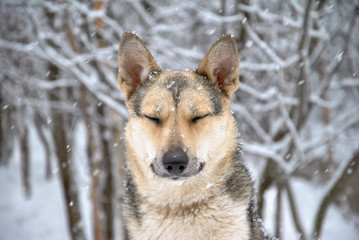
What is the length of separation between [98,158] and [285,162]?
503 centimetres

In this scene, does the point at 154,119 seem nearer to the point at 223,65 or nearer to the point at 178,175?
the point at 178,175

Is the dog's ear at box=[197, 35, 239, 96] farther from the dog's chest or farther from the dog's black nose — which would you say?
the dog's chest

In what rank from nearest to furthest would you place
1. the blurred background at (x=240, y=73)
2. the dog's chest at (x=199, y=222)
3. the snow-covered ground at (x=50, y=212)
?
the dog's chest at (x=199, y=222) < the blurred background at (x=240, y=73) < the snow-covered ground at (x=50, y=212)

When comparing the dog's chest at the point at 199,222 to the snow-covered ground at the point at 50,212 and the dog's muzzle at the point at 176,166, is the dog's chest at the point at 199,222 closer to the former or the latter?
the dog's muzzle at the point at 176,166

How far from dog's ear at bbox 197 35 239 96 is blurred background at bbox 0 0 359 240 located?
1036 mm

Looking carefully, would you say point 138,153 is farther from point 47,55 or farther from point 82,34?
point 82,34

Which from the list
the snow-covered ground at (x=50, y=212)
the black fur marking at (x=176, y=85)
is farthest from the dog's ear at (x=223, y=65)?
the snow-covered ground at (x=50, y=212)

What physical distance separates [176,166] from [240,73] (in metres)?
4.56

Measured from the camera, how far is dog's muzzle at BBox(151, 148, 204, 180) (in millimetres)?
2955

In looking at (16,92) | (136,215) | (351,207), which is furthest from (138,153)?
(16,92)

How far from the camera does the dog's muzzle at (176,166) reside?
296 centimetres

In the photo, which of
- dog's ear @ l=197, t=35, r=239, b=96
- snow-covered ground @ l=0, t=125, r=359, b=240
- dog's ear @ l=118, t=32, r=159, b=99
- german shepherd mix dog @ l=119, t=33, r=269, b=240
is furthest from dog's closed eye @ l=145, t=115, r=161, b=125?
snow-covered ground @ l=0, t=125, r=359, b=240

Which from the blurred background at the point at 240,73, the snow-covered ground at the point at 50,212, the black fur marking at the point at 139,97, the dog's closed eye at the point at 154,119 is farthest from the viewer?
the snow-covered ground at the point at 50,212

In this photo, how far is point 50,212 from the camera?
16.4 m
